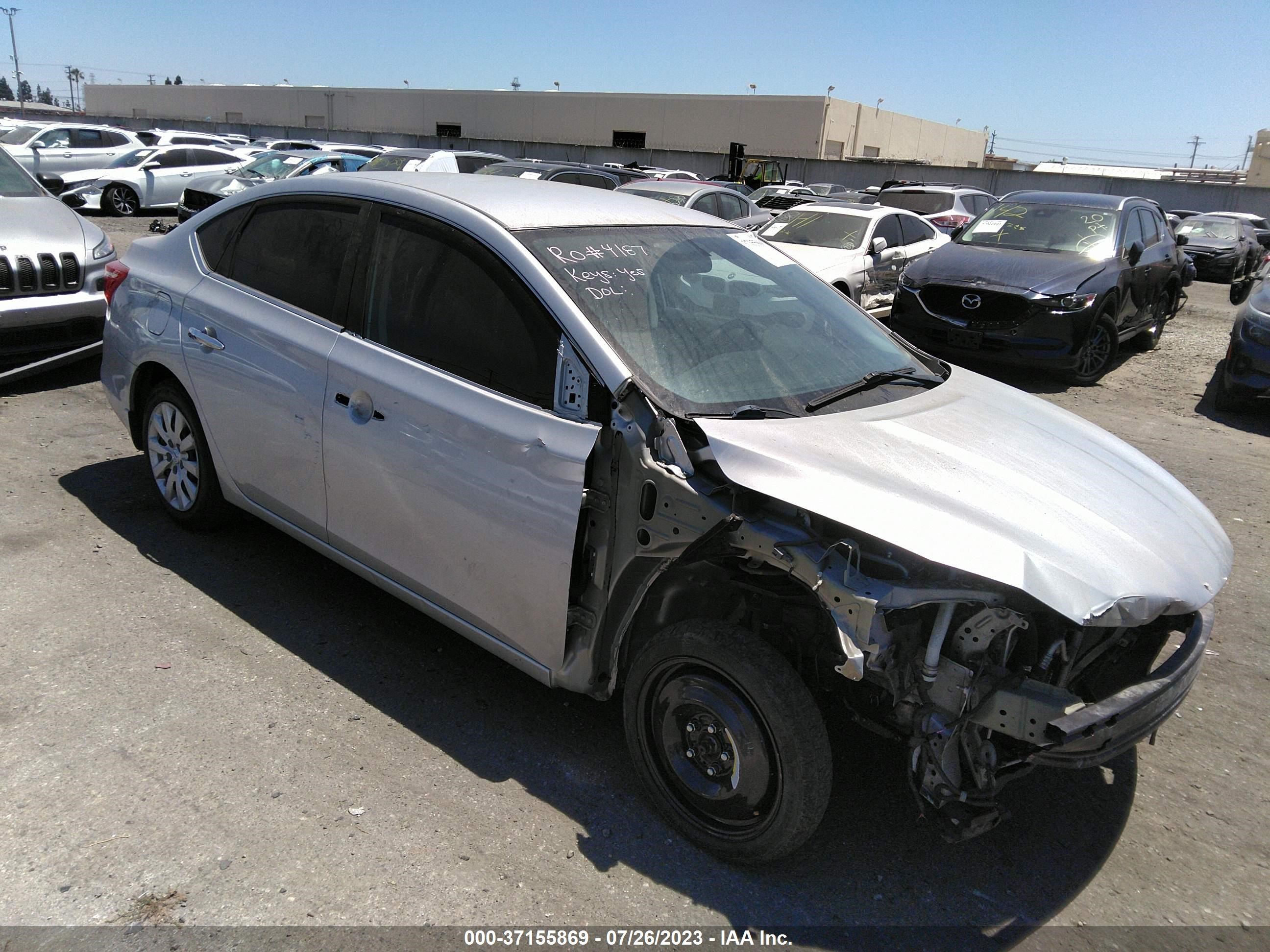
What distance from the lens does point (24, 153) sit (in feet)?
63.2

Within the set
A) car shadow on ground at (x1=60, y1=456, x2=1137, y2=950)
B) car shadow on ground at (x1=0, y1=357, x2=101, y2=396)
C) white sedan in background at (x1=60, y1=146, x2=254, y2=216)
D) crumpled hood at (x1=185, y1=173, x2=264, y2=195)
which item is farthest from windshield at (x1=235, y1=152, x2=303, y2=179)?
car shadow on ground at (x1=60, y1=456, x2=1137, y2=950)

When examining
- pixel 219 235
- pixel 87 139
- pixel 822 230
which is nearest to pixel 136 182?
pixel 87 139

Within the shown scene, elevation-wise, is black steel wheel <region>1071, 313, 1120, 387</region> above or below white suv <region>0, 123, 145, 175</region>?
below

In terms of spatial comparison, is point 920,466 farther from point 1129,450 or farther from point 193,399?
point 193,399

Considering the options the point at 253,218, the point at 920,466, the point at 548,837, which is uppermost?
the point at 253,218

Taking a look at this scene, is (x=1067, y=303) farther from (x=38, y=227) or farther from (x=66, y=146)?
(x=66, y=146)

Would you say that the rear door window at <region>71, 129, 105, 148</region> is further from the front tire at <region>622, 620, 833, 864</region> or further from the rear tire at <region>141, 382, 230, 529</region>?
the front tire at <region>622, 620, 833, 864</region>

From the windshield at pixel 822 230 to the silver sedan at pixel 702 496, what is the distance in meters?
7.36

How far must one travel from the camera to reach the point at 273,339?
12.4 ft

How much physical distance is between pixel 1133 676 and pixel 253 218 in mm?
3930

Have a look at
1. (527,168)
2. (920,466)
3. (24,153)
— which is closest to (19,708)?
(920,466)

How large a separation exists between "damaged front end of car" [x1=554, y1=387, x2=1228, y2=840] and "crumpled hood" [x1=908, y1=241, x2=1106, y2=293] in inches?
255

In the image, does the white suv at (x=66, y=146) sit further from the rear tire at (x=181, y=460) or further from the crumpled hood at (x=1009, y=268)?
the crumpled hood at (x=1009, y=268)

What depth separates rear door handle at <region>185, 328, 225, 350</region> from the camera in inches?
159
